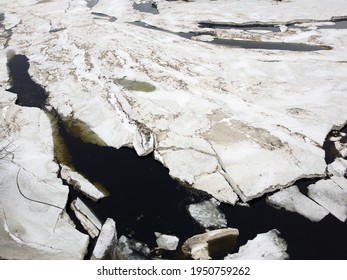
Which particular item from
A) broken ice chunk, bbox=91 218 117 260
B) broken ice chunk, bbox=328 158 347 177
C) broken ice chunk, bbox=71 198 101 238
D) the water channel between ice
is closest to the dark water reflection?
the water channel between ice

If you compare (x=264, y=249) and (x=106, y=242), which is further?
(x=106, y=242)

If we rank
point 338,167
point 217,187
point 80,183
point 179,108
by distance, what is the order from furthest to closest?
point 179,108 < point 338,167 < point 80,183 < point 217,187

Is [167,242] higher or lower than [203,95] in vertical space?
lower

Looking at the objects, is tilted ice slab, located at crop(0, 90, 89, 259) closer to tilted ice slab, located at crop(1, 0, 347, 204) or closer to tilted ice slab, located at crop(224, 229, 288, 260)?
tilted ice slab, located at crop(1, 0, 347, 204)

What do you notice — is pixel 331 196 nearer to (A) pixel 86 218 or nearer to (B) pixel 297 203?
(B) pixel 297 203

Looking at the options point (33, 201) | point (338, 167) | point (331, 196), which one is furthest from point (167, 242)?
point (338, 167)
